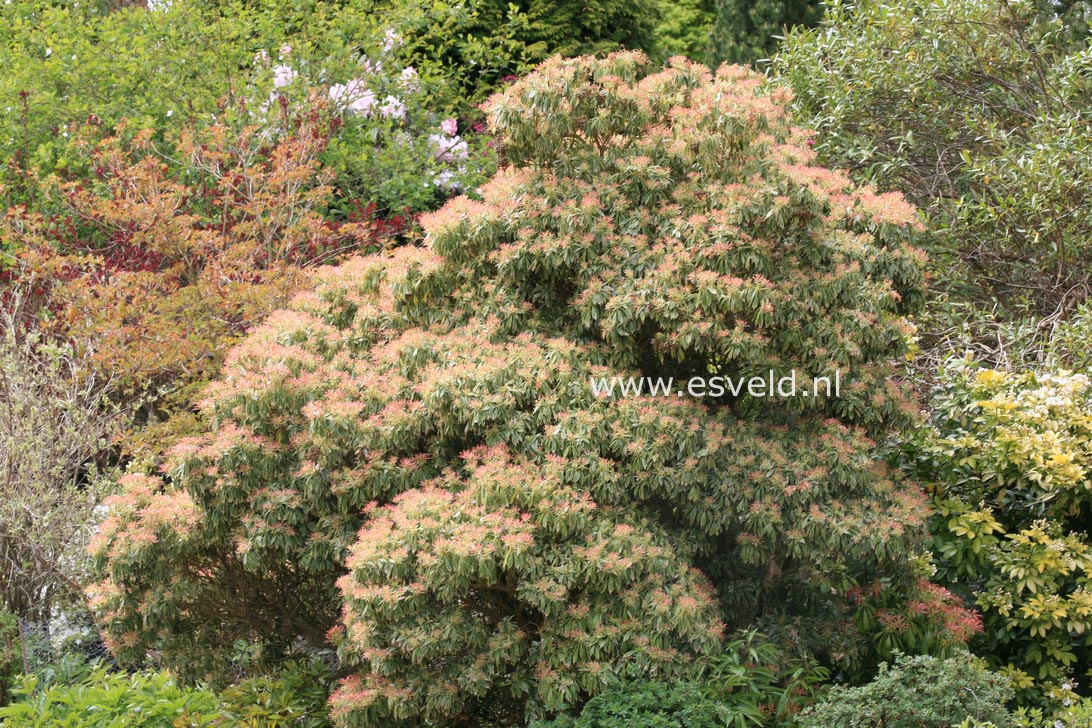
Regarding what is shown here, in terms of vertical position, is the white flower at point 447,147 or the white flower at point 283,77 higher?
the white flower at point 283,77

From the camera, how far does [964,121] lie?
350 inches

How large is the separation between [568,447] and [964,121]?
5612 millimetres

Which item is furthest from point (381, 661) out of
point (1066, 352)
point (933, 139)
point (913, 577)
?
point (933, 139)

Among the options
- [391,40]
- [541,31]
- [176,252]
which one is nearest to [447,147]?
[391,40]

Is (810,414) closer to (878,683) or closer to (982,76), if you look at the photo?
(878,683)

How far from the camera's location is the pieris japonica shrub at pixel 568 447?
4.79 m

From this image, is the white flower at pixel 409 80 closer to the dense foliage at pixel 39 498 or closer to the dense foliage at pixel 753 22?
the dense foliage at pixel 39 498

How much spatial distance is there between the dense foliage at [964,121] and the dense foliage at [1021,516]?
185cm

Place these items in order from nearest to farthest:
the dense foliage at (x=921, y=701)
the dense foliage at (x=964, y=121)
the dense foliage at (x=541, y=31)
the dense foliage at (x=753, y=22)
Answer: the dense foliage at (x=921, y=701)
the dense foliage at (x=964, y=121)
the dense foliage at (x=541, y=31)
the dense foliage at (x=753, y=22)

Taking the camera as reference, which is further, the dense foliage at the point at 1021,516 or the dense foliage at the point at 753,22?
the dense foliage at the point at 753,22

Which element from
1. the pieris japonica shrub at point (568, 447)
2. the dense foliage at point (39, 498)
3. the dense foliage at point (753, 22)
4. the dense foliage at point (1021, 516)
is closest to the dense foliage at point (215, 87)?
the dense foliage at point (39, 498)

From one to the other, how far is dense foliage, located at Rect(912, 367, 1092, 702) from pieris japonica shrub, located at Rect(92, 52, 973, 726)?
49 centimetres

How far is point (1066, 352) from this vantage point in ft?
24.5

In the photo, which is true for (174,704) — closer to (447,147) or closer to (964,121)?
(447,147)
